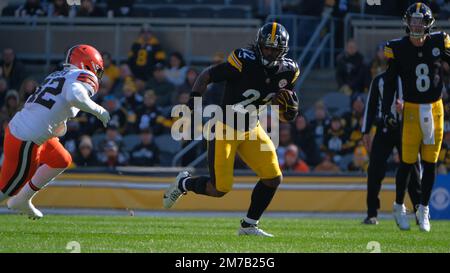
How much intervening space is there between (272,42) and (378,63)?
819 cm

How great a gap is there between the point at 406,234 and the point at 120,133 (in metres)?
7.87

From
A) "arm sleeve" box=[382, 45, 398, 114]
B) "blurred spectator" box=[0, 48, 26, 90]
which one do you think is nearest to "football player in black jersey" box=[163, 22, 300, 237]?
"arm sleeve" box=[382, 45, 398, 114]

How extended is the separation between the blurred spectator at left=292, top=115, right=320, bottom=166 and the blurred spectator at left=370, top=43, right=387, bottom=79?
163 cm

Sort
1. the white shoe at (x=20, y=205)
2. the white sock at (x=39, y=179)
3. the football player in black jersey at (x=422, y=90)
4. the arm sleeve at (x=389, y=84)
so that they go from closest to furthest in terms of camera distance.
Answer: the white sock at (x=39, y=179)
the white shoe at (x=20, y=205)
the football player in black jersey at (x=422, y=90)
the arm sleeve at (x=389, y=84)

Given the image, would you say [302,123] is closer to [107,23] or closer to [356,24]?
[356,24]

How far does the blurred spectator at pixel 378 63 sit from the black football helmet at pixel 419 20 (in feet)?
22.1

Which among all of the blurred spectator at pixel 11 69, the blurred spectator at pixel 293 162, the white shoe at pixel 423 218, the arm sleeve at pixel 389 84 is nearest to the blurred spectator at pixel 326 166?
the blurred spectator at pixel 293 162

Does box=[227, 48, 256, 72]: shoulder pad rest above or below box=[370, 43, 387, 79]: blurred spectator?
above

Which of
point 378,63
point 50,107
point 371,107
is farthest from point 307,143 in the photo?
point 50,107

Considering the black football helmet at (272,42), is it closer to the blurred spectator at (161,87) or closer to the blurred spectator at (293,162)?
the blurred spectator at (293,162)

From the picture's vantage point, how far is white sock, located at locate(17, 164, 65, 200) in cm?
910

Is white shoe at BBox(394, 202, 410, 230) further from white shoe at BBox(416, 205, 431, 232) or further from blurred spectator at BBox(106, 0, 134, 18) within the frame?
blurred spectator at BBox(106, 0, 134, 18)

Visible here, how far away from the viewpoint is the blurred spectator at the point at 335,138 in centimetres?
1574

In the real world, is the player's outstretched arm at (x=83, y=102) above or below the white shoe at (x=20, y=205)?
above
